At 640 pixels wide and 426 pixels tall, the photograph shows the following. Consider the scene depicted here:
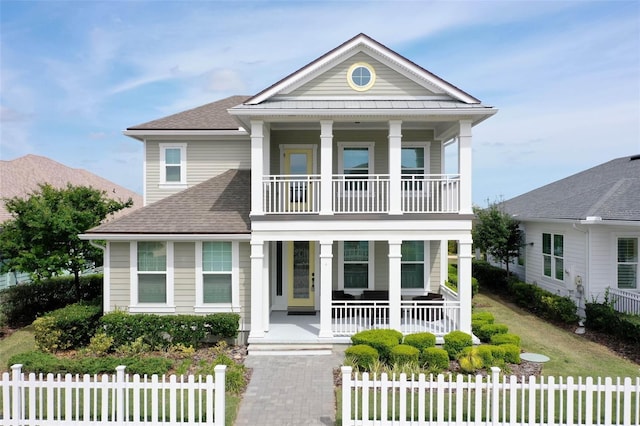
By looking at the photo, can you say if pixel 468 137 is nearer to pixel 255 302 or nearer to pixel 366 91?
pixel 366 91

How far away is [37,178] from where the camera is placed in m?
32.4

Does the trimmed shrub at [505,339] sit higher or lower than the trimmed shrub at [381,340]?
lower

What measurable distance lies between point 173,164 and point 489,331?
40.1ft

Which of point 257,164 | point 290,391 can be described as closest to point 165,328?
point 290,391

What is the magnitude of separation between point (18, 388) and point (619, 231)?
17.6m

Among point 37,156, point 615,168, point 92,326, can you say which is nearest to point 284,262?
point 92,326

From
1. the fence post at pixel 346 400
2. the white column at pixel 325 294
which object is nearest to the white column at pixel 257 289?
the white column at pixel 325 294

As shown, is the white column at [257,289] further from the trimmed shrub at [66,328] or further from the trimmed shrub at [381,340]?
the trimmed shrub at [66,328]

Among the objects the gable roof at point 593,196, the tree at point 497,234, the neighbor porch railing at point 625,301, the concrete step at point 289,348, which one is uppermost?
the gable roof at point 593,196

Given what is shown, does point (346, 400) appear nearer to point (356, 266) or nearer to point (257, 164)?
point (257, 164)

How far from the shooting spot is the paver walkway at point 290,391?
320 inches

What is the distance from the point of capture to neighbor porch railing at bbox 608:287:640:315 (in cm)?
1395

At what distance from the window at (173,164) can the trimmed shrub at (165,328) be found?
5.75 meters

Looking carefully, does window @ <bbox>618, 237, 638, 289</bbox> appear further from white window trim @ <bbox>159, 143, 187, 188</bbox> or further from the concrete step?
white window trim @ <bbox>159, 143, 187, 188</bbox>
